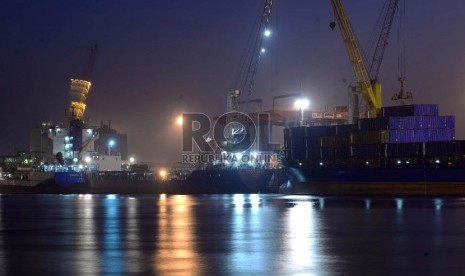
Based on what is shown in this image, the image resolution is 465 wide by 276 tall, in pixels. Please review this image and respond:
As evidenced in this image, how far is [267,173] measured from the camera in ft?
378

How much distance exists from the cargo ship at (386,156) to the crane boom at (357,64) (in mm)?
13400

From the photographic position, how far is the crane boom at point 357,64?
4225 inches

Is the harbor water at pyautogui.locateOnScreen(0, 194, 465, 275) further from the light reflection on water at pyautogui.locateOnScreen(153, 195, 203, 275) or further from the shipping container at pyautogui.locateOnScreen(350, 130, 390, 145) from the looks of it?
the shipping container at pyautogui.locateOnScreen(350, 130, 390, 145)

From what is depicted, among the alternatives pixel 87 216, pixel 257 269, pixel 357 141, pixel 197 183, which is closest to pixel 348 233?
pixel 257 269

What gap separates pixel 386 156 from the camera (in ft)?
302

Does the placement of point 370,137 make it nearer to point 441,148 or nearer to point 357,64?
point 441,148

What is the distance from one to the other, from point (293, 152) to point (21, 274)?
277 feet

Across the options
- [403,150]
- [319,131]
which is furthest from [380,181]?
[319,131]

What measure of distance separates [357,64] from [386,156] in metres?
21.8

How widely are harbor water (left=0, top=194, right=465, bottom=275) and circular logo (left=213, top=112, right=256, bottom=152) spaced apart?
78020mm

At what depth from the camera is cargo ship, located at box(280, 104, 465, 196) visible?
8770 cm

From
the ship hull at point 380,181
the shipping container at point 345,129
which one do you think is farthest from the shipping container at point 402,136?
the shipping container at point 345,129

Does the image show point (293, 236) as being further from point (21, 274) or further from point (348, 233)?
point (21, 274)

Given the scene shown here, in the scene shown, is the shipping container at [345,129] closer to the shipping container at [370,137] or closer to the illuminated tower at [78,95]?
the shipping container at [370,137]
